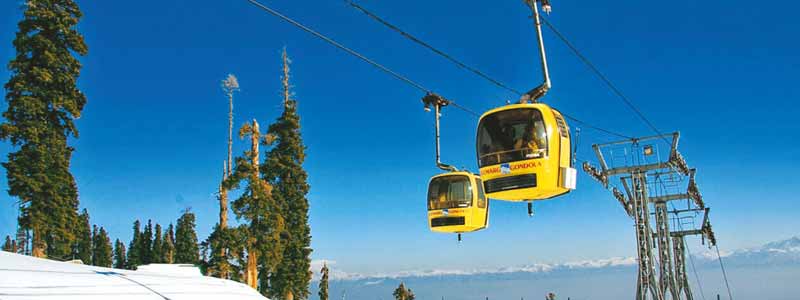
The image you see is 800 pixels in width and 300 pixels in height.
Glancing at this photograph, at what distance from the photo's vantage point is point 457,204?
18469mm

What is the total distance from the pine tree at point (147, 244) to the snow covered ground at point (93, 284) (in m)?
80.7

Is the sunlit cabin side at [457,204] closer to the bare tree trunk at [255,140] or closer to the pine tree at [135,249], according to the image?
the bare tree trunk at [255,140]

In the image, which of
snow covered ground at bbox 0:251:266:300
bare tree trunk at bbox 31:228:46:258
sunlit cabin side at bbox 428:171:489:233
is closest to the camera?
snow covered ground at bbox 0:251:266:300

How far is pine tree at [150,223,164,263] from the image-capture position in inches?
3469

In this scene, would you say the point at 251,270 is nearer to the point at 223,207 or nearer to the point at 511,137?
the point at 223,207

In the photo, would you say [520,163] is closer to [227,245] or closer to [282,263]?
[227,245]

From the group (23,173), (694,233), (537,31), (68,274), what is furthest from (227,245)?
(694,233)

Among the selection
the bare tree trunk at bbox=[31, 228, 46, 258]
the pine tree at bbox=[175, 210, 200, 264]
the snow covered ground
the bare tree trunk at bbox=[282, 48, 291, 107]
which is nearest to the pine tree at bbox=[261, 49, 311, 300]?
the bare tree trunk at bbox=[282, 48, 291, 107]

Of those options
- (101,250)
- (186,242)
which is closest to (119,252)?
(101,250)

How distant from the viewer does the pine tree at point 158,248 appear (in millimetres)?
88125

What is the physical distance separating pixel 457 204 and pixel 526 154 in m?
6.07

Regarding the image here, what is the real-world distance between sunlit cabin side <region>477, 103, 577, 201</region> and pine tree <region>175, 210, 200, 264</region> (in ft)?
234

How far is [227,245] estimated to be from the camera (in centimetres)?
3294

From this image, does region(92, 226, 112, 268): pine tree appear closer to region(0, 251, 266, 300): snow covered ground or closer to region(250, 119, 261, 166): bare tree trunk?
region(250, 119, 261, 166): bare tree trunk
